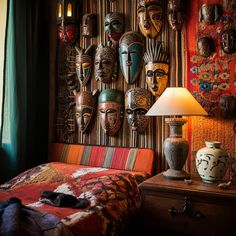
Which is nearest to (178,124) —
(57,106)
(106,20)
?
(106,20)

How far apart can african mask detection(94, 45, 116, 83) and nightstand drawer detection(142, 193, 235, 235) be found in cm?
104

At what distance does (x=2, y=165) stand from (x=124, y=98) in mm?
1127

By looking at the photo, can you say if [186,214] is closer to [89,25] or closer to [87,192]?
[87,192]

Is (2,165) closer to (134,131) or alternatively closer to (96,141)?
(96,141)

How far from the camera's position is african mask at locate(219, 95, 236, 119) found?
77.8 inches

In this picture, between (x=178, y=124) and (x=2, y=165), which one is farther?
(x=2, y=165)

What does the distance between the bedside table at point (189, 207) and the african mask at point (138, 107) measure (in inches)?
22.8

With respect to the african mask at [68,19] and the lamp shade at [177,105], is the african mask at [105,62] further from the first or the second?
the lamp shade at [177,105]

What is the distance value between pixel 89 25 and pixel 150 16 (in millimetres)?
543

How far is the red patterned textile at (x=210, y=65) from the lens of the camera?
80.0 inches

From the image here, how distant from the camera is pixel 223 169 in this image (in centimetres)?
172

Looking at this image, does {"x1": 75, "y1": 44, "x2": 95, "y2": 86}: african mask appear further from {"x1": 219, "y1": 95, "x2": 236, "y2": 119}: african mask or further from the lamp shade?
{"x1": 219, "y1": 95, "x2": 236, "y2": 119}: african mask

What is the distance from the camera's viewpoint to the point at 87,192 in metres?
1.78

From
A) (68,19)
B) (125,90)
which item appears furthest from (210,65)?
(68,19)
